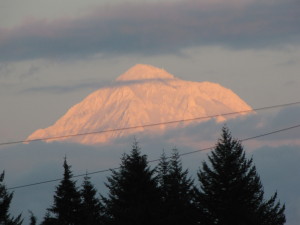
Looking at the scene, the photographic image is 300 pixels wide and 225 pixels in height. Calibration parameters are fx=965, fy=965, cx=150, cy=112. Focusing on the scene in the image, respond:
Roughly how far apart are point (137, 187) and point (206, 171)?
5.92 m

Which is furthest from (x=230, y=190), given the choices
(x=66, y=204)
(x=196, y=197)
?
(x=66, y=204)

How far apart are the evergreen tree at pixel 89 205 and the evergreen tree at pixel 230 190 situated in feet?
40.3

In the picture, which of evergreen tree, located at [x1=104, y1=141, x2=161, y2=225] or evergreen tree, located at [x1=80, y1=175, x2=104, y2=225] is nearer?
evergreen tree, located at [x1=104, y1=141, x2=161, y2=225]

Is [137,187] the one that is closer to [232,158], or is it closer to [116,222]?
[116,222]

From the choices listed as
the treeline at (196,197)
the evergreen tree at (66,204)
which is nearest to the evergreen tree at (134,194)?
the treeline at (196,197)

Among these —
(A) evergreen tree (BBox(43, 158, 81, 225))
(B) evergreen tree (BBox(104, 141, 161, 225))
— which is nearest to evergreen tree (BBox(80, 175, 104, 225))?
(A) evergreen tree (BBox(43, 158, 81, 225))

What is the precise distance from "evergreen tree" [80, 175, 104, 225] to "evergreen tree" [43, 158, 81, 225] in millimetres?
682

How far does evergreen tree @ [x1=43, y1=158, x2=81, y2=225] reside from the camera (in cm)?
7875

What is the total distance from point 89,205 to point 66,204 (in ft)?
16.0

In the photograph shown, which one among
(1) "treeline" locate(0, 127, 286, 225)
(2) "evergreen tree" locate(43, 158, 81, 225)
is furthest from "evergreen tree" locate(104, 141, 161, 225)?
(2) "evergreen tree" locate(43, 158, 81, 225)

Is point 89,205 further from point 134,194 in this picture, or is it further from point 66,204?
point 134,194

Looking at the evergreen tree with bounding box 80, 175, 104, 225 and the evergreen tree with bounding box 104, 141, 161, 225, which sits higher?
the evergreen tree with bounding box 80, 175, 104, 225

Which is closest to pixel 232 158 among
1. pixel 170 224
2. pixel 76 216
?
pixel 170 224

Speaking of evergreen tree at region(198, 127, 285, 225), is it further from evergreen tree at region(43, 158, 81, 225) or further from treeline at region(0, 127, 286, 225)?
evergreen tree at region(43, 158, 81, 225)
